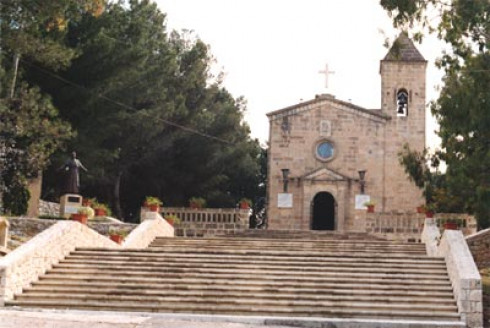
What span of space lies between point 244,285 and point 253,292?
366mm

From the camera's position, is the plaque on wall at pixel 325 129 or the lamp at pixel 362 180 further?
the plaque on wall at pixel 325 129

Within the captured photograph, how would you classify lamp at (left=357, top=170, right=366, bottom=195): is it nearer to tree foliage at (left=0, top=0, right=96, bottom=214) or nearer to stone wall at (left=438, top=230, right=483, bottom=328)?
tree foliage at (left=0, top=0, right=96, bottom=214)

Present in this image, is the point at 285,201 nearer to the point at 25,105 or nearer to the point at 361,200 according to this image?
the point at 361,200

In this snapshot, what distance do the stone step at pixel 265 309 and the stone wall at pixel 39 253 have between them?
446mm

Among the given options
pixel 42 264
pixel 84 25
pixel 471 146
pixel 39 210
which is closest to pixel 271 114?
pixel 84 25

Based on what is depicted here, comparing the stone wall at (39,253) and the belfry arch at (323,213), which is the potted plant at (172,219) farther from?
the belfry arch at (323,213)

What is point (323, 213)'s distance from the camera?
31438 mm

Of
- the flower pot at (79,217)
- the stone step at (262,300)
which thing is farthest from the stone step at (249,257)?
the stone step at (262,300)

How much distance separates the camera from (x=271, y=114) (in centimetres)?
3120

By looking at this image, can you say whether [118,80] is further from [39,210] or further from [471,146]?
[471,146]

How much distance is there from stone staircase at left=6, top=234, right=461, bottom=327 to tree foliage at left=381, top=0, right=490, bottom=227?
5.59ft

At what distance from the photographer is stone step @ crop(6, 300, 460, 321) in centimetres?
1322

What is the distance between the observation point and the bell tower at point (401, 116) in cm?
3058

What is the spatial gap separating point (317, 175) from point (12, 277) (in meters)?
18.1
